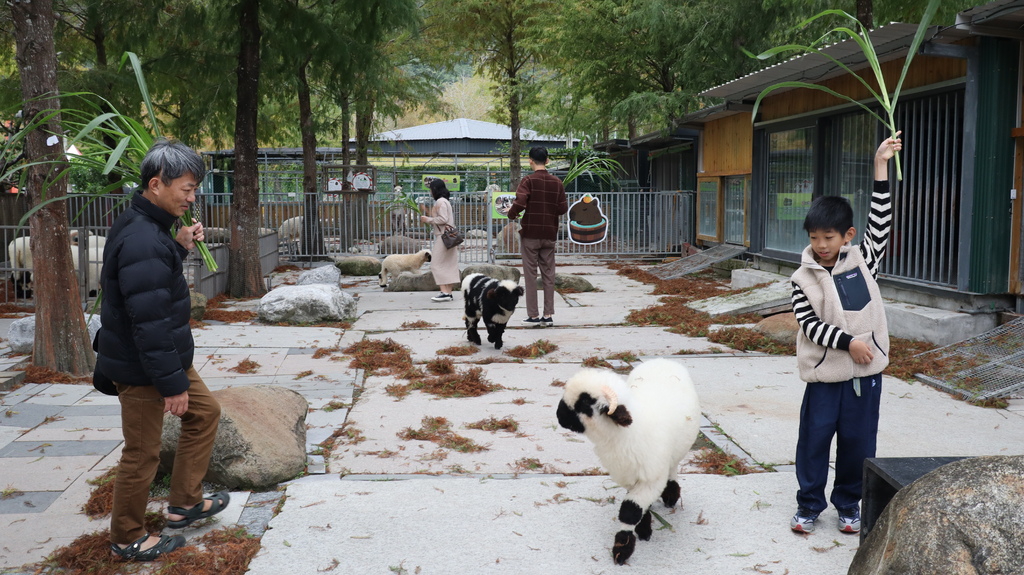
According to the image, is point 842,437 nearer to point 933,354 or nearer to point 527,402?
point 527,402

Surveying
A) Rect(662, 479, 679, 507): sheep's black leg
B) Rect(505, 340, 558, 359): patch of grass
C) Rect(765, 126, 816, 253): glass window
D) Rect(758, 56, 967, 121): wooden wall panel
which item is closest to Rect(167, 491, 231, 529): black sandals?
Rect(662, 479, 679, 507): sheep's black leg

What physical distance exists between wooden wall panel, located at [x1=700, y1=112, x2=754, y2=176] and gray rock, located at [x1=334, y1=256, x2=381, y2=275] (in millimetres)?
7676

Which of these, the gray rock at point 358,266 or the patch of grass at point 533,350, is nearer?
the patch of grass at point 533,350

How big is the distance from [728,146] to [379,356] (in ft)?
35.5

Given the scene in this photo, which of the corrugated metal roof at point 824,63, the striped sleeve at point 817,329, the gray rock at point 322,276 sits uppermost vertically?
the corrugated metal roof at point 824,63

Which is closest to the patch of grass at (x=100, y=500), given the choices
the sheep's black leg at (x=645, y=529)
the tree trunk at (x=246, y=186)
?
the sheep's black leg at (x=645, y=529)

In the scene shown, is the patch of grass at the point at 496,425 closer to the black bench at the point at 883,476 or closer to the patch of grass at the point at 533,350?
the patch of grass at the point at 533,350

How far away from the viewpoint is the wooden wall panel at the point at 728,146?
50.7 ft

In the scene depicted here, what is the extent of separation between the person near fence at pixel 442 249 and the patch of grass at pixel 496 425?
6.63 metres

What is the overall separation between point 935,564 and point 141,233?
10.4 ft

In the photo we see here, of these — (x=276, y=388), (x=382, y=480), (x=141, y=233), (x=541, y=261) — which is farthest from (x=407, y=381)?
(x=141, y=233)

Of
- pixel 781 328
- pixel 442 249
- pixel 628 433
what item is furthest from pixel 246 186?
pixel 628 433

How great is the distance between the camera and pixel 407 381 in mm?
7168

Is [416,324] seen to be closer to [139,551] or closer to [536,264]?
[536,264]
